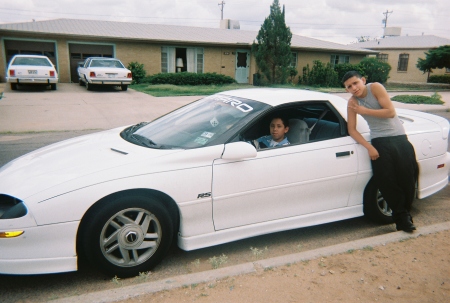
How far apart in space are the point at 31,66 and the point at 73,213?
17.2 m

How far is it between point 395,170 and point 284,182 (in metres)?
1.16

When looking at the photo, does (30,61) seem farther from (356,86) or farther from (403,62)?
(403,62)

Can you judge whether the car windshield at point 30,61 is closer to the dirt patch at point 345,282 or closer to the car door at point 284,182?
the car door at point 284,182

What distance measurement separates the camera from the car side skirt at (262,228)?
3292 mm

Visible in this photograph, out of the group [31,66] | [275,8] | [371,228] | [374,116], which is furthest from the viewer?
[275,8]

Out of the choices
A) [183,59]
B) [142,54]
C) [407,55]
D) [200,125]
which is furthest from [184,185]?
[407,55]

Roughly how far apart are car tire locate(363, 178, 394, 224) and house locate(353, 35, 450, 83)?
38.7 meters

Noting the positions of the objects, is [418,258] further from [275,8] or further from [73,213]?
[275,8]

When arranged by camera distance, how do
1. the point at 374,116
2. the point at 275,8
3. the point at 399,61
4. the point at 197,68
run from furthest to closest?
the point at 399,61, the point at 197,68, the point at 275,8, the point at 374,116

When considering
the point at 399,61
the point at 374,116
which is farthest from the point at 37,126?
the point at 399,61

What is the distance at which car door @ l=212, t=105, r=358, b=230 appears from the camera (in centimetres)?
334

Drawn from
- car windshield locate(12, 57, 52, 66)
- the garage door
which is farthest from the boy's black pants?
the garage door

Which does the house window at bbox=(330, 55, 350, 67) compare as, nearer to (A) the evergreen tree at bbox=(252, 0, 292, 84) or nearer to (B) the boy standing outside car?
(A) the evergreen tree at bbox=(252, 0, 292, 84)

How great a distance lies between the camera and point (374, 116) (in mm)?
3787
